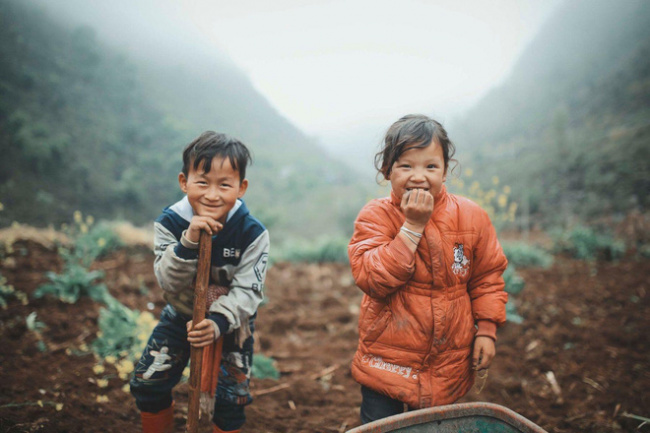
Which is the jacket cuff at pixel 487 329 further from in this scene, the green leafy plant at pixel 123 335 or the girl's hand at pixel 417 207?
the green leafy plant at pixel 123 335

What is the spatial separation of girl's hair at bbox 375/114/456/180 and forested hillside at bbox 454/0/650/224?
10043 mm

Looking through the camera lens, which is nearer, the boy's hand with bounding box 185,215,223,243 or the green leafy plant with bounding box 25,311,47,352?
the boy's hand with bounding box 185,215,223,243

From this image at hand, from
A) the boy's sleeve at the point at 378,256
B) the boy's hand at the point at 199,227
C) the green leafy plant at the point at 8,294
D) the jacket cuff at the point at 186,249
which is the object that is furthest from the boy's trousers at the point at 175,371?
the green leafy plant at the point at 8,294

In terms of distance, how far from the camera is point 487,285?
59.8 inches

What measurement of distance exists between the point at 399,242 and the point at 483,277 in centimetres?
49

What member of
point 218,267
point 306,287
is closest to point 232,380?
point 218,267

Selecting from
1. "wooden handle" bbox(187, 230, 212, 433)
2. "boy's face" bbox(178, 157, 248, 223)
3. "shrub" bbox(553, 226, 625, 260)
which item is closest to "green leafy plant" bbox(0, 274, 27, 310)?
"wooden handle" bbox(187, 230, 212, 433)

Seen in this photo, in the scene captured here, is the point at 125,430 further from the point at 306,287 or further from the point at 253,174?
the point at 253,174

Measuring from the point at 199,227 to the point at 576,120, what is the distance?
20.6m

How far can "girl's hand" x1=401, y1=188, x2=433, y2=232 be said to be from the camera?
130 centimetres

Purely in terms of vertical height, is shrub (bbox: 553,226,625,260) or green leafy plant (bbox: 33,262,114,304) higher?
shrub (bbox: 553,226,625,260)

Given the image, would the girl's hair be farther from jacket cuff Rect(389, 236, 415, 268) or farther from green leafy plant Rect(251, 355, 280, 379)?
green leafy plant Rect(251, 355, 280, 379)

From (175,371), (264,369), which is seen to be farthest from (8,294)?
(175,371)

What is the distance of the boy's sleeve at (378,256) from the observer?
1318mm
